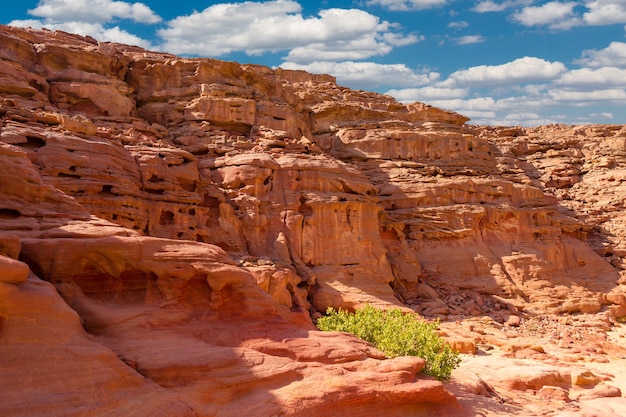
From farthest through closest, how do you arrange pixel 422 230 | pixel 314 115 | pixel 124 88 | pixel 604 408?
pixel 314 115
pixel 422 230
pixel 124 88
pixel 604 408

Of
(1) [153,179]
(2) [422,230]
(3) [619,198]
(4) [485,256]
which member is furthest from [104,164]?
(3) [619,198]

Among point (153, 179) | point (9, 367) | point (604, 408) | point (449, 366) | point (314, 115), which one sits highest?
point (314, 115)

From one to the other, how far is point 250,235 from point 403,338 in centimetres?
1221

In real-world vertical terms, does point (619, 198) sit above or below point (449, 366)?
above

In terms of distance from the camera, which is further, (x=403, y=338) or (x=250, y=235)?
(x=250, y=235)

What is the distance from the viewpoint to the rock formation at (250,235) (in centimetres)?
1106

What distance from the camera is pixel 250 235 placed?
2789cm

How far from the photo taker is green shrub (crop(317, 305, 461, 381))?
16.9 m

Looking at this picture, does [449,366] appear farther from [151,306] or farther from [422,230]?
[422,230]

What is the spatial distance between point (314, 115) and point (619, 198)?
22.6 m

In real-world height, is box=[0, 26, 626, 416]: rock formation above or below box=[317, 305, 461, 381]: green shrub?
above

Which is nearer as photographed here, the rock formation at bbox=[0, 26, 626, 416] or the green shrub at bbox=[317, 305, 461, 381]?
the rock formation at bbox=[0, 26, 626, 416]

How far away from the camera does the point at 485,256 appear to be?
3425cm

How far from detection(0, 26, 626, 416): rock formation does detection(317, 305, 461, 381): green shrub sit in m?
0.90
